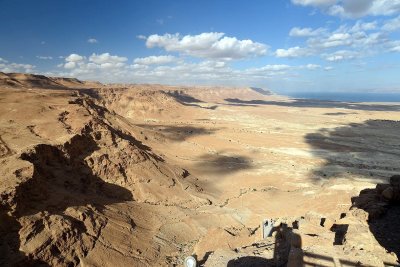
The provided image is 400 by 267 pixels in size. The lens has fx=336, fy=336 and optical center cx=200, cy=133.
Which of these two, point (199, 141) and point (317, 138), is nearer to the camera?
point (199, 141)

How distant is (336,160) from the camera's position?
98.9 ft

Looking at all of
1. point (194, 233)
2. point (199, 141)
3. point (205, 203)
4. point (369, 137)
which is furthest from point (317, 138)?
point (194, 233)

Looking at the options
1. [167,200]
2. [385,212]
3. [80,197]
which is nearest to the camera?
[385,212]

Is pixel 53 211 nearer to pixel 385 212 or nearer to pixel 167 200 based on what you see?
pixel 167 200

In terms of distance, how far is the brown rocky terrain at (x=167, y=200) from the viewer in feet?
31.7

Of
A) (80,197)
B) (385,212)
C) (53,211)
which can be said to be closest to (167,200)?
(80,197)

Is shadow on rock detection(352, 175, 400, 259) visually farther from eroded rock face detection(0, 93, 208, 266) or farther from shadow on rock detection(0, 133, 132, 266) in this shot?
shadow on rock detection(0, 133, 132, 266)

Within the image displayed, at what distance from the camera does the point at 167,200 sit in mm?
16625

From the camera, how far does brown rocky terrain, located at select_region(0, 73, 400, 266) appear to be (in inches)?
380

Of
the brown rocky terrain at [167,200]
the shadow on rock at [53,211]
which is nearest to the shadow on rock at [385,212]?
the brown rocky terrain at [167,200]

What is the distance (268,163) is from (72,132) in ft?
54.3

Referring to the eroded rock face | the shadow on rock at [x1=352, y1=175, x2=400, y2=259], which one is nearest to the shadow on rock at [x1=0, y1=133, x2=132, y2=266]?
the eroded rock face

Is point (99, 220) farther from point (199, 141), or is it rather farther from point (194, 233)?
point (199, 141)

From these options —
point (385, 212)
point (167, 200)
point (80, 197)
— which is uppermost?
point (385, 212)
